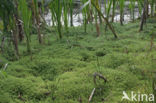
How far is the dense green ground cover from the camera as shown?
3.63 feet

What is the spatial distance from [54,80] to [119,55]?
2.08 feet

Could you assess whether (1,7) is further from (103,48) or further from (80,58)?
(103,48)

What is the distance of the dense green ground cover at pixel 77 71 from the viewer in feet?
3.63

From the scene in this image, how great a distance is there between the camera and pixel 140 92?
1032 mm

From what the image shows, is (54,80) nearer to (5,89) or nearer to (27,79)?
(27,79)

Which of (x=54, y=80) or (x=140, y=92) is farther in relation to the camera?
(x=54, y=80)

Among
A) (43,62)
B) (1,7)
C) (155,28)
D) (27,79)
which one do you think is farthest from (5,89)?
(155,28)

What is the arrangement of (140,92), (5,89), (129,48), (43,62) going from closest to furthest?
(140,92), (5,89), (43,62), (129,48)

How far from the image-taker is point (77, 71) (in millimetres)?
1416

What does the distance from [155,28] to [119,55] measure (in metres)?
1.09

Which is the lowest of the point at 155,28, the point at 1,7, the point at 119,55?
the point at 119,55

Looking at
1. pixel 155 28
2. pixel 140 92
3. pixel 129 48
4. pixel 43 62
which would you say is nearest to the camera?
pixel 140 92

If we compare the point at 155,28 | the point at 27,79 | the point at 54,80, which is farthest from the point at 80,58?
the point at 155,28

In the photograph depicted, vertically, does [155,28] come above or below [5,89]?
A: above
